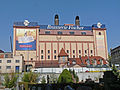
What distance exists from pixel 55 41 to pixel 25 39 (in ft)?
43.6

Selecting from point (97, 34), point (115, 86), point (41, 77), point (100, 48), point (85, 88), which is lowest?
point (41, 77)

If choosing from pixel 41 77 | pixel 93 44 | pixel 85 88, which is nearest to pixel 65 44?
pixel 93 44

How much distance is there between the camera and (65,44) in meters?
77.2

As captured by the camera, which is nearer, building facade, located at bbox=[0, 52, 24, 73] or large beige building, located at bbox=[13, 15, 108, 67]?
building facade, located at bbox=[0, 52, 24, 73]

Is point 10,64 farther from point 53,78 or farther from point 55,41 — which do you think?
point 55,41

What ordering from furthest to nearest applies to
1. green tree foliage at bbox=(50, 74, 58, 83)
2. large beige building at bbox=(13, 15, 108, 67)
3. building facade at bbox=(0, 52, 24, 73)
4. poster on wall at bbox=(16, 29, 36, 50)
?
1. large beige building at bbox=(13, 15, 108, 67)
2. poster on wall at bbox=(16, 29, 36, 50)
3. building facade at bbox=(0, 52, 24, 73)
4. green tree foliage at bbox=(50, 74, 58, 83)

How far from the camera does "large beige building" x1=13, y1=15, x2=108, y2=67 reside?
71688 mm

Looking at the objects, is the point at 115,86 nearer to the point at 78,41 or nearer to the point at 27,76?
the point at 27,76

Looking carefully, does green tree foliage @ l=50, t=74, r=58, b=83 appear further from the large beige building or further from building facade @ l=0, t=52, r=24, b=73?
the large beige building

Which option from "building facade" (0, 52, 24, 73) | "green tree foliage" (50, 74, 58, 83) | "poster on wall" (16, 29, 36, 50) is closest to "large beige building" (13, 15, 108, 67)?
"poster on wall" (16, 29, 36, 50)

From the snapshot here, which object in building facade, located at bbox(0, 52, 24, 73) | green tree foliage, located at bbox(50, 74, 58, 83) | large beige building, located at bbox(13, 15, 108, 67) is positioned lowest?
green tree foliage, located at bbox(50, 74, 58, 83)

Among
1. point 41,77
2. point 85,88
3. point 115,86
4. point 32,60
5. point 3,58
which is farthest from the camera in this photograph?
point 32,60

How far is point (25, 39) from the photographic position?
7162cm

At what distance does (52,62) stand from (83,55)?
14.8 metres
